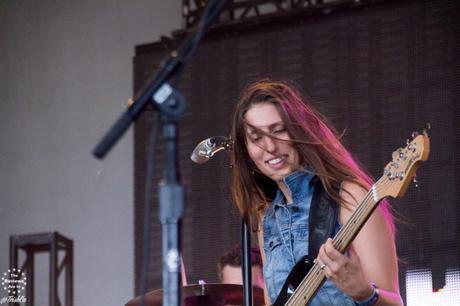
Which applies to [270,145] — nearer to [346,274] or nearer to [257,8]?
[346,274]

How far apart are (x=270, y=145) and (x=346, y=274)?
1.70 feet

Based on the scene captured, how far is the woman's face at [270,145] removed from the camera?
3.18 meters

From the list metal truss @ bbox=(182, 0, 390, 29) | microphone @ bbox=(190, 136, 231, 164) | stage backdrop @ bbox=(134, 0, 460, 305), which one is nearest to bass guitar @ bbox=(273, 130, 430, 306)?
microphone @ bbox=(190, 136, 231, 164)

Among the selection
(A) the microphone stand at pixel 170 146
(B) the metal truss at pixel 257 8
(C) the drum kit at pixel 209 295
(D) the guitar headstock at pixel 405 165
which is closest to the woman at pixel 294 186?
(D) the guitar headstock at pixel 405 165

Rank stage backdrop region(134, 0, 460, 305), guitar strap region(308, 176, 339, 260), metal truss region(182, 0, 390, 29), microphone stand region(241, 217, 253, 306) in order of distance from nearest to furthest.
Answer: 1. guitar strap region(308, 176, 339, 260)
2. microphone stand region(241, 217, 253, 306)
3. stage backdrop region(134, 0, 460, 305)
4. metal truss region(182, 0, 390, 29)

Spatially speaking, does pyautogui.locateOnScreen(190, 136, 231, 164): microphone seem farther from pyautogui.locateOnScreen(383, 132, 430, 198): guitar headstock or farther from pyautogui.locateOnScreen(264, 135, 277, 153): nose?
pyautogui.locateOnScreen(383, 132, 430, 198): guitar headstock

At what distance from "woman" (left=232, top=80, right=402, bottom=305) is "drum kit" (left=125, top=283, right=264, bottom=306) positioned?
0.35m

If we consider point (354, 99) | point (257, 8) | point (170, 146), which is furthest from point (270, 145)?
point (257, 8)

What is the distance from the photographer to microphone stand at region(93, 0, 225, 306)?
7.38 feet

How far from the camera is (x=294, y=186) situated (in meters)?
3.22

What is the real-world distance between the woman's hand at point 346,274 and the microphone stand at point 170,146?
73 centimetres

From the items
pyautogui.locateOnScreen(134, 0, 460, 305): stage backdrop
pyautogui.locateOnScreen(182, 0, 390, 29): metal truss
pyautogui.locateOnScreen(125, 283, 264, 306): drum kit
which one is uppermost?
pyautogui.locateOnScreen(182, 0, 390, 29): metal truss

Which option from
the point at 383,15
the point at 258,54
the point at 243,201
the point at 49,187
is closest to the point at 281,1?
the point at 258,54

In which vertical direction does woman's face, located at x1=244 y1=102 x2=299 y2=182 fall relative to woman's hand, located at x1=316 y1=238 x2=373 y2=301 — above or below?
above
